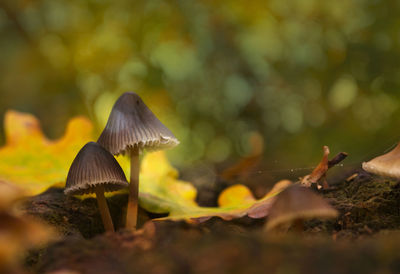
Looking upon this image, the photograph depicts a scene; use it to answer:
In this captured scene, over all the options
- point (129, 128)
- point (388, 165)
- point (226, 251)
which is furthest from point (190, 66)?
point (226, 251)

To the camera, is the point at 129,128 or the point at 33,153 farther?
the point at 33,153

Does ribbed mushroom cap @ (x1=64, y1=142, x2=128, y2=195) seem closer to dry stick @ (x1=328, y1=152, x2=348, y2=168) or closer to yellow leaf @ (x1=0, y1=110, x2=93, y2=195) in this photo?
yellow leaf @ (x1=0, y1=110, x2=93, y2=195)

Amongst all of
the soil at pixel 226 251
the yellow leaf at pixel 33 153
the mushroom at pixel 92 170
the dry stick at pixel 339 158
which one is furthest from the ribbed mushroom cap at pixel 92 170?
the dry stick at pixel 339 158

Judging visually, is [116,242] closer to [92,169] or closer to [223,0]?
[92,169]

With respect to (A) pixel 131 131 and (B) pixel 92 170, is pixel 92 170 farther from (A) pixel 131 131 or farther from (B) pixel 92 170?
(A) pixel 131 131

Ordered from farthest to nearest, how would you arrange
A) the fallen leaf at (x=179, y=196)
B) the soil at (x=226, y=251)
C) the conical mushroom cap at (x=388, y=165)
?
1. the fallen leaf at (x=179, y=196)
2. the conical mushroom cap at (x=388, y=165)
3. the soil at (x=226, y=251)

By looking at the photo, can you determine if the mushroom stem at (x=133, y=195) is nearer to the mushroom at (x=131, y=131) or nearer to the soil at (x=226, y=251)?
the mushroom at (x=131, y=131)

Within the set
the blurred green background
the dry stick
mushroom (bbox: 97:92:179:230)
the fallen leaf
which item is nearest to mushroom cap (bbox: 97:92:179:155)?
mushroom (bbox: 97:92:179:230)
